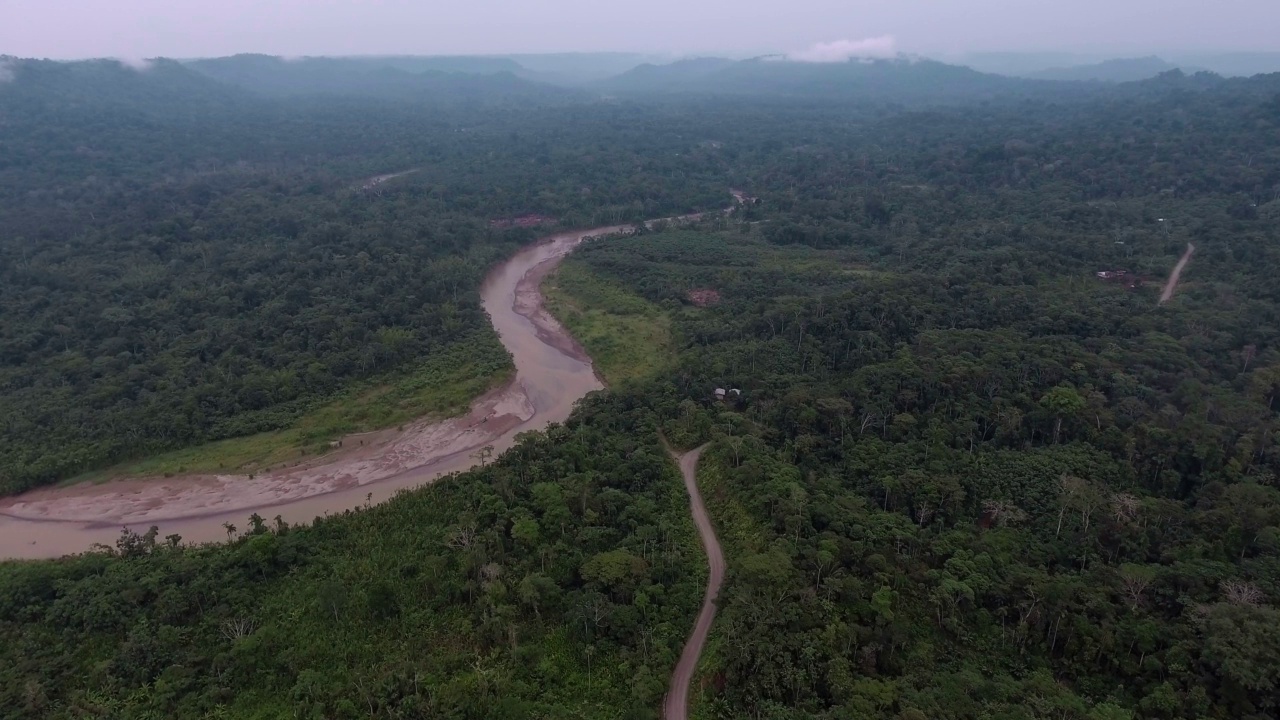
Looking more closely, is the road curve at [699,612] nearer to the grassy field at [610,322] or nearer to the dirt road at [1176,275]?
the grassy field at [610,322]

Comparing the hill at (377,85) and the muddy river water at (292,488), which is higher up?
the hill at (377,85)

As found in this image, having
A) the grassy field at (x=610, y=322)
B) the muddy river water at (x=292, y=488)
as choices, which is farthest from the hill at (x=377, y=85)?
the muddy river water at (x=292, y=488)

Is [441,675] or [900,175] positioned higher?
[900,175]

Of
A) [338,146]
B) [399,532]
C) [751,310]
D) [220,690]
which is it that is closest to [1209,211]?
[751,310]

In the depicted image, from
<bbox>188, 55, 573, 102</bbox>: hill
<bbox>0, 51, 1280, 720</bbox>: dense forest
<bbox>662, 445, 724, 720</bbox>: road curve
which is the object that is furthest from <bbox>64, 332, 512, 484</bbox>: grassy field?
<bbox>188, 55, 573, 102</bbox>: hill

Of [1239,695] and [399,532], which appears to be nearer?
[1239,695]

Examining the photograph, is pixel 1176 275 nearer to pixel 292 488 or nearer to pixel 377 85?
pixel 292 488

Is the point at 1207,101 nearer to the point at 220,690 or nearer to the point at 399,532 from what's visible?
the point at 399,532

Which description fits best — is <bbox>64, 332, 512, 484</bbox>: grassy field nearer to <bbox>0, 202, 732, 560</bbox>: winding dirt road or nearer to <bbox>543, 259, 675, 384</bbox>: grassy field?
<bbox>0, 202, 732, 560</bbox>: winding dirt road
